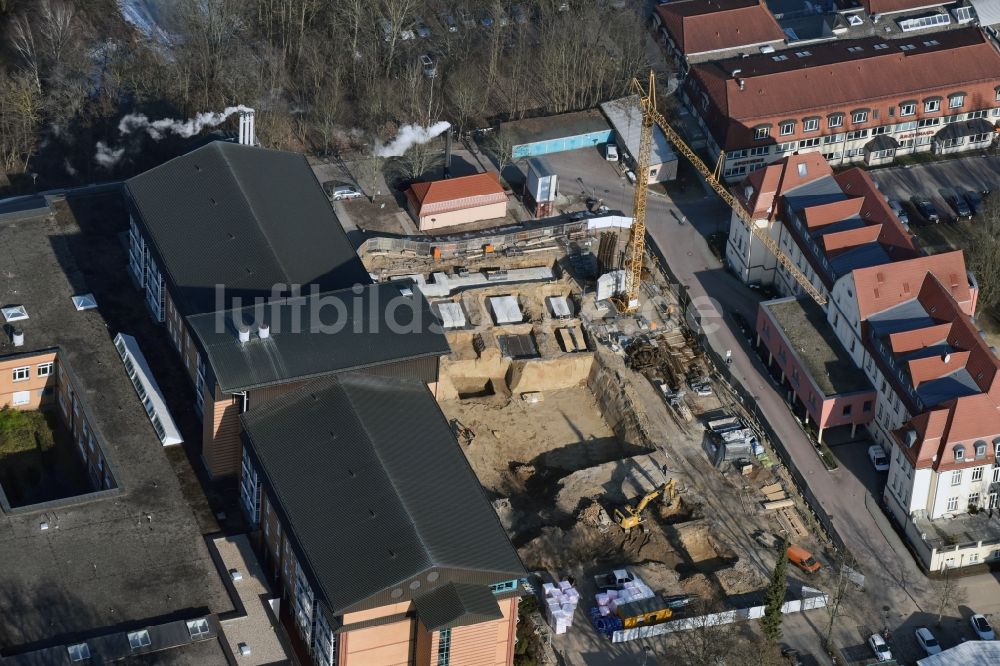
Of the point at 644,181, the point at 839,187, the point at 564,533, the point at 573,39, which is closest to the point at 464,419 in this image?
the point at 564,533

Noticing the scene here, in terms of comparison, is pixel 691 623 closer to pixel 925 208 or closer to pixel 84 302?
pixel 84 302

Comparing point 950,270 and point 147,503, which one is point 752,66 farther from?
point 147,503

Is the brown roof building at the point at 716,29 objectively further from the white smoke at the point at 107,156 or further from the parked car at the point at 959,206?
the white smoke at the point at 107,156

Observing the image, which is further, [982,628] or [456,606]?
[982,628]

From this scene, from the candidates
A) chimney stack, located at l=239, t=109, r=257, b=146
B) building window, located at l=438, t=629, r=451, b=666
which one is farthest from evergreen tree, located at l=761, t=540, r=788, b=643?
chimney stack, located at l=239, t=109, r=257, b=146

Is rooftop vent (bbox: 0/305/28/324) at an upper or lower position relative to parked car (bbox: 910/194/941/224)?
upper

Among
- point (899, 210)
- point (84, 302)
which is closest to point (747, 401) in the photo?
point (899, 210)

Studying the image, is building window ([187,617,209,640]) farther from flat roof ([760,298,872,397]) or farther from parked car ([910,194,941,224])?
parked car ([910,194,941,224])

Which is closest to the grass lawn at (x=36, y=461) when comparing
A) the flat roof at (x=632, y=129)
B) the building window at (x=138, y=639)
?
the building window at (x=138, y=639)
